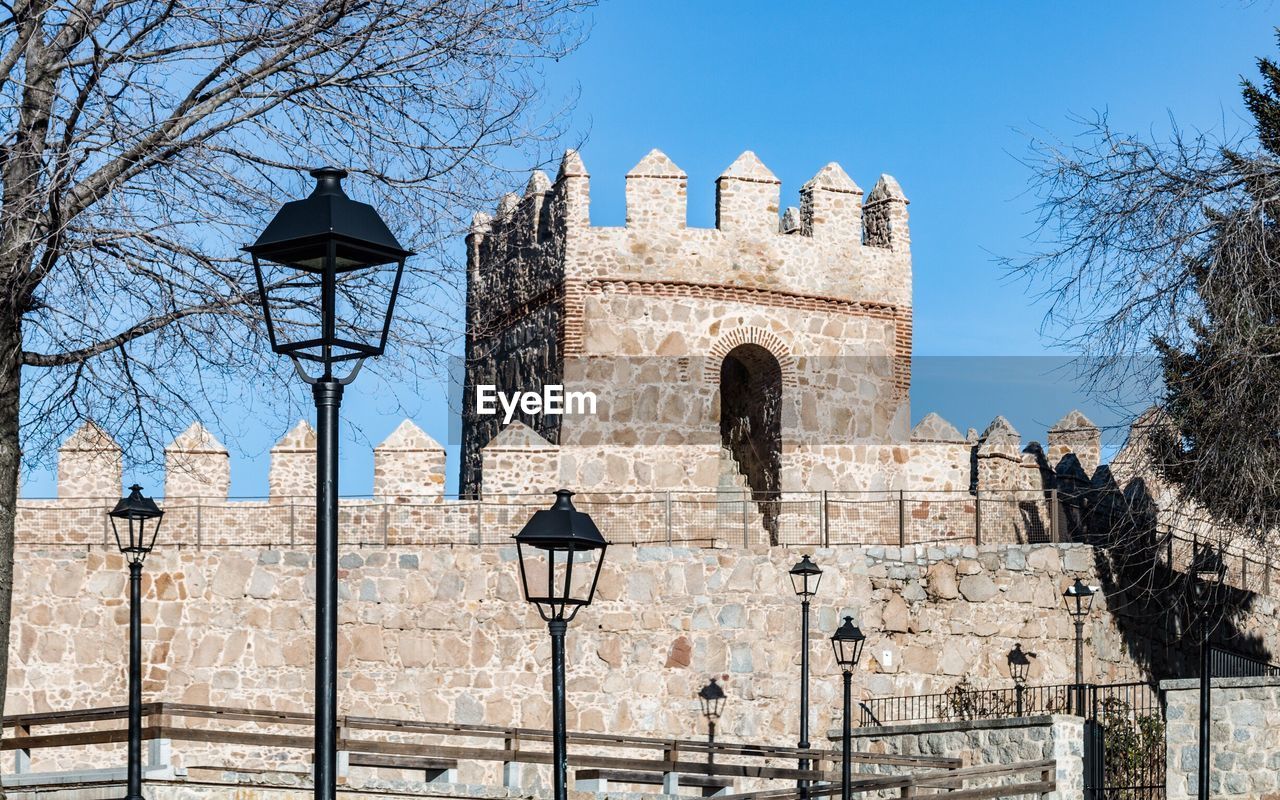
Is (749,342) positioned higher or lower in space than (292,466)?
higher

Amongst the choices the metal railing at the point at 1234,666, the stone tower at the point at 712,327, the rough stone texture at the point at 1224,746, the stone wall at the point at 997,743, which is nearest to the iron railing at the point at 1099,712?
the stone wall at the point at 997,743

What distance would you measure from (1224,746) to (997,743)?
2981 mm

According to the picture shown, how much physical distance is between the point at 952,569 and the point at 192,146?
13710 millimetres

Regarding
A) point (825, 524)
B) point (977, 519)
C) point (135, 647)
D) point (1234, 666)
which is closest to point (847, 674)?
point (825, 524)

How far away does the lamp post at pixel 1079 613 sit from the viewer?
21359 mm

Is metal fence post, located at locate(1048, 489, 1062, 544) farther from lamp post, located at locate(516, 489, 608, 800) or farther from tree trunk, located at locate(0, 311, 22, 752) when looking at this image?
tree trunk, located at locate(0, 311, 22, 752)

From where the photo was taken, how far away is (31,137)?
11523mm

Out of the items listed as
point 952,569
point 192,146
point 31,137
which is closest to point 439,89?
point 192,146

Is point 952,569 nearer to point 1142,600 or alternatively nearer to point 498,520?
point 1142,600

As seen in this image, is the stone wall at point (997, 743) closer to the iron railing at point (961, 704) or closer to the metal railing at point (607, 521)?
the iron railing at point (961, 704)

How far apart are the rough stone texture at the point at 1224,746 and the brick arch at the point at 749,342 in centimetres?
933

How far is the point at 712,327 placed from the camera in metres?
25.9

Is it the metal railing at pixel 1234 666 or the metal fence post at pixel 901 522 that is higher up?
the metal fence post at pixel 901 522
